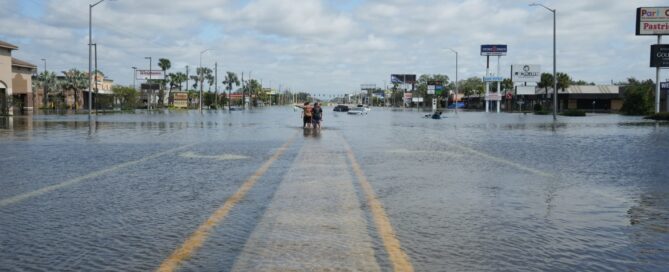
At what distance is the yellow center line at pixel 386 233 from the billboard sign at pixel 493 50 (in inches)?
4294

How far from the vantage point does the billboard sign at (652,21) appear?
5775cm

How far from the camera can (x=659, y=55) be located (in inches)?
2288

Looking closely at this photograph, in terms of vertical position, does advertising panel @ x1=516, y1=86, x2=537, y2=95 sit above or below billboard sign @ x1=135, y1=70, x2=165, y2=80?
below

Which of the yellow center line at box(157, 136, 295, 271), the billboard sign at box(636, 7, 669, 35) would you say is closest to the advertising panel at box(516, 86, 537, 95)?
the billboard sign at box(636, 7, 669, 35)

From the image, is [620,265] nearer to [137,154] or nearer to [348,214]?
[348,214]

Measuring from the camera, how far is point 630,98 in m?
75.2

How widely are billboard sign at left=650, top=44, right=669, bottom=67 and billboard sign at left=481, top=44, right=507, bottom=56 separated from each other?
5765cm

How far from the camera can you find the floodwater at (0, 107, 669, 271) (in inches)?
230

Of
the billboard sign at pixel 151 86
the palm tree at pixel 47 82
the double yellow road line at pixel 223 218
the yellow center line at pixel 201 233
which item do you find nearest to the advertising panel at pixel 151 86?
the billboard sign at pixel 151 86

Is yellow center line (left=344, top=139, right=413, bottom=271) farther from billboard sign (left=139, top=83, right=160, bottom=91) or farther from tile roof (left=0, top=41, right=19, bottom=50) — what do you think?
billboard sign (left=139, top=83, right=160, bottom=91)

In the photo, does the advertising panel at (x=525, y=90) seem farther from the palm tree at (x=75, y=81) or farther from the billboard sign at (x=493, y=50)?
the palm tree at (x=75, y=81)

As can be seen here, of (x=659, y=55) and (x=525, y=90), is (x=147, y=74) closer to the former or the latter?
(x=525, y=90)

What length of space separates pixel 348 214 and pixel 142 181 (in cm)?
488

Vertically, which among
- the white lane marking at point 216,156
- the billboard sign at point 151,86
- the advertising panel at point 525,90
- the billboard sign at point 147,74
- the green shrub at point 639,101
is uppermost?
the billboard sign at point 147,74
